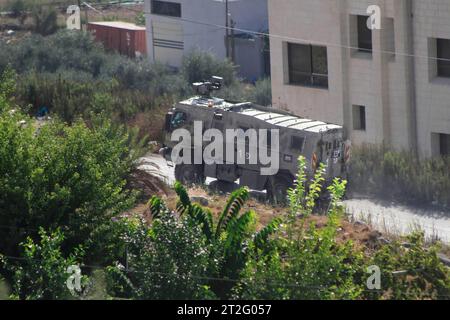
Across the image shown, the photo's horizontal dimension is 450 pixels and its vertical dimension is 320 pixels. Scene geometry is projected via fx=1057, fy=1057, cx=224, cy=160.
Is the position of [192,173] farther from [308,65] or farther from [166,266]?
[166,266]

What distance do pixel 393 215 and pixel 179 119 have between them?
5.23 metres

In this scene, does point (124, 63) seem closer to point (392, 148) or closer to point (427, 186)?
point (392, 148)

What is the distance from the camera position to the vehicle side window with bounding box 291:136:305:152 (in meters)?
22.1

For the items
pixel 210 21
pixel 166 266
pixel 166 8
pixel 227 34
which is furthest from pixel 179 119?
pixel 166 8

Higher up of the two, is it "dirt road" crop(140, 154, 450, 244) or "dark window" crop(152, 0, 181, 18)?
"dark window" crop(152, 0, 181, 18)

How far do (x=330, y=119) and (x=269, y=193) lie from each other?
899 centimetres

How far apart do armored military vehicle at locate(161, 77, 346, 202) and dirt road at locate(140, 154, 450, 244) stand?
2.89 feet

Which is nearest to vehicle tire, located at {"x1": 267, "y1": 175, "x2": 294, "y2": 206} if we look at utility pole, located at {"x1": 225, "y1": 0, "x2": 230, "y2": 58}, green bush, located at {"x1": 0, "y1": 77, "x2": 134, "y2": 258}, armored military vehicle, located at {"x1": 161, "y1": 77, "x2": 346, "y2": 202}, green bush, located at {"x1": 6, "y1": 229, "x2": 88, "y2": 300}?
armored military vehicle, located at {"x1": 161, "y1": 77, "x2": 346, "y2": 202}

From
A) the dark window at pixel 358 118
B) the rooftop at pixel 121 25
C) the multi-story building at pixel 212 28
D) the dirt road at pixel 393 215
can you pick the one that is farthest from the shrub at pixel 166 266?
the rooftop at pixel 121 25

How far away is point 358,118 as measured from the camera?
30.7 meters

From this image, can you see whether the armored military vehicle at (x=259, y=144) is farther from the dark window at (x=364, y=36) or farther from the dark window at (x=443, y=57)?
the dark window at (x=364, y=36)

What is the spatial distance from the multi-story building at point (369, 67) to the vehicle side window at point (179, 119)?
7407 mm

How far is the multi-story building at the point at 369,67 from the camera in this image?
28.5 m

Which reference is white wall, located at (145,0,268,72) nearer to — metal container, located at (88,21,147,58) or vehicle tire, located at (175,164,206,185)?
metal container, located at (88,21,147,58)
